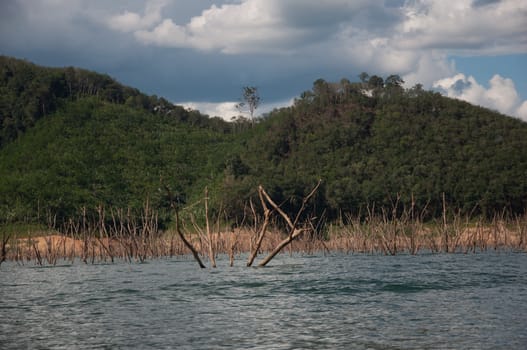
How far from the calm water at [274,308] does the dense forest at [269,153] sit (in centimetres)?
4189

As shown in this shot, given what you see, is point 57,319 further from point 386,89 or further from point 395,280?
point 386,89

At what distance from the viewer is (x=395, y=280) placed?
3061 cm

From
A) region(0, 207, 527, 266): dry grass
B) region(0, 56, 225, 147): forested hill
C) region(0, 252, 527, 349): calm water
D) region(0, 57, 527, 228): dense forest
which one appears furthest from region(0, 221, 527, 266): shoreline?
region(0, 56, 225, 147): forested hill

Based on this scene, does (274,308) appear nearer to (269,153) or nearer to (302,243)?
(302,243)

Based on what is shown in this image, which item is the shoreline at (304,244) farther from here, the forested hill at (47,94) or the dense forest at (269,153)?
the forested hill at (47,94)

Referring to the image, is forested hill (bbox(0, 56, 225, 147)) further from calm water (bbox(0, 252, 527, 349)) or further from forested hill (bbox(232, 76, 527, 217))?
calm water (bbox(0, 252, 527, 349))

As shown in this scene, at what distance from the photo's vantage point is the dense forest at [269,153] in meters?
84.6

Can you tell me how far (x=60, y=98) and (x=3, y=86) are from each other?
10538 millimetres

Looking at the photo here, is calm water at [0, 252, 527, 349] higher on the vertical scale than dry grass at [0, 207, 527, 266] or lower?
lower

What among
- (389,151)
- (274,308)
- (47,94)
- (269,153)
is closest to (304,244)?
(274,308)

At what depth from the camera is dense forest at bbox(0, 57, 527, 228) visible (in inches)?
3329

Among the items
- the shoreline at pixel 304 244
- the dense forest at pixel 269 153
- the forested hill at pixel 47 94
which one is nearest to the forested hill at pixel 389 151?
the dense forest at pixel 269 153

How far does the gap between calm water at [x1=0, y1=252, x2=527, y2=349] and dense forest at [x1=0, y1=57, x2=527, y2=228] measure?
41.9 meters

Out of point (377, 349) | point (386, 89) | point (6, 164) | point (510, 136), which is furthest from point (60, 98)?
point (377, 349)
